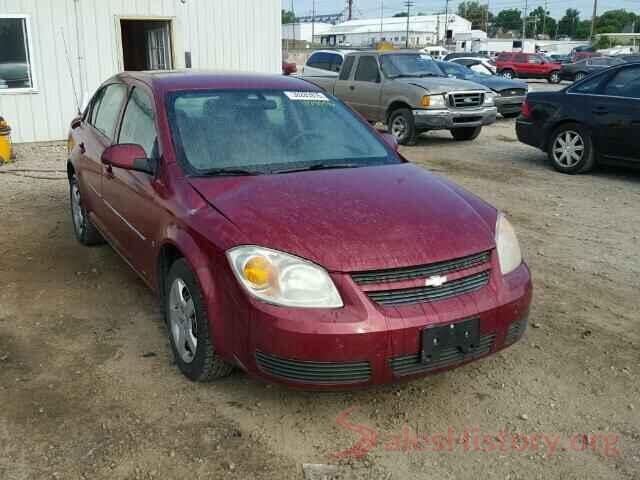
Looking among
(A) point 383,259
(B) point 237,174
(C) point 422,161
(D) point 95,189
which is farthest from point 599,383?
(C) point 422,161

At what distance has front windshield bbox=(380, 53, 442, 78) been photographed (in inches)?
512

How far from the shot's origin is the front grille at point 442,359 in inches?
115

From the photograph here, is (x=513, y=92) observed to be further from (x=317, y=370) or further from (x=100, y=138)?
(x=317, y=370)

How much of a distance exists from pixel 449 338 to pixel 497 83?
14593mm

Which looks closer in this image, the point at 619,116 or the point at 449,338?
the point at 449,338

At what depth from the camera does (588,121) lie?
910cm

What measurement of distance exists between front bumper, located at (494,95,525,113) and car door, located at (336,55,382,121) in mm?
4344

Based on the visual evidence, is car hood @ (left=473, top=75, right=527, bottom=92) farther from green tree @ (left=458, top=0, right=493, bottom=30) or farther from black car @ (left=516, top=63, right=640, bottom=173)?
green tree @ (left=458, top=0, right=493, bottom=30)

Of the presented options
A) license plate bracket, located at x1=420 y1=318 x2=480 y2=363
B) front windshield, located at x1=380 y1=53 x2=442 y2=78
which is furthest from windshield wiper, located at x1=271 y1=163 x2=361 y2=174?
front windshield, located at x1=380 y1=53 x2=442 y2=78

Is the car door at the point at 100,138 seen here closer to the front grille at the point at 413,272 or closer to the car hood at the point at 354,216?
the car hood at the point at 354,216

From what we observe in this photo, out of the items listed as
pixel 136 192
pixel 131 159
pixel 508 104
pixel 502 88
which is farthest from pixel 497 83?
pixel 131 159

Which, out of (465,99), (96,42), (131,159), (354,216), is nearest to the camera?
(354,216)

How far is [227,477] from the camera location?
2797 millimetres

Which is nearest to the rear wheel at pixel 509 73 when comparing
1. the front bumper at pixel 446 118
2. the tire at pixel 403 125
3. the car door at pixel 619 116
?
the front bumper at pixel 446 118
